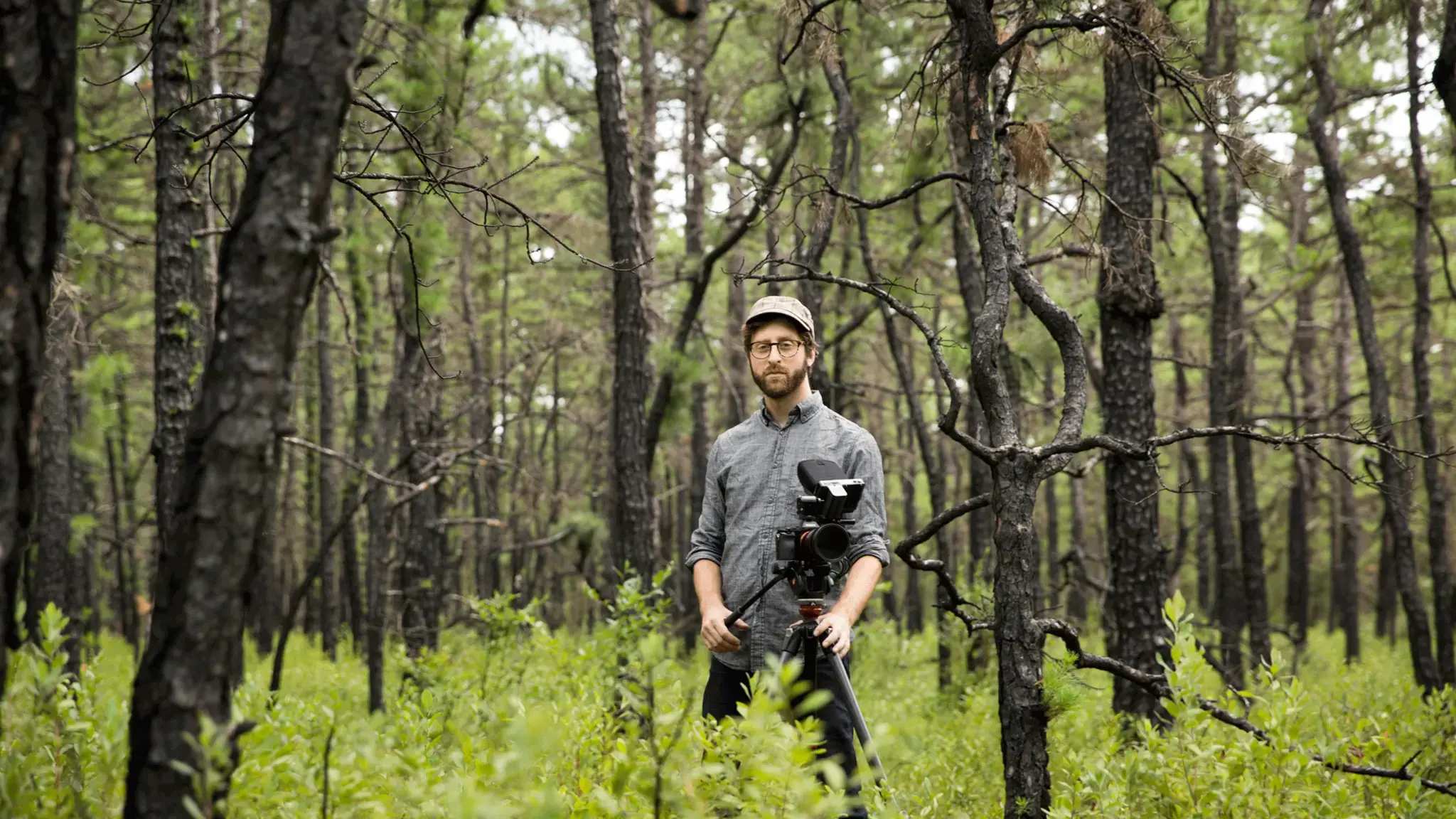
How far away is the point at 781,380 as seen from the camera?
11.5ft

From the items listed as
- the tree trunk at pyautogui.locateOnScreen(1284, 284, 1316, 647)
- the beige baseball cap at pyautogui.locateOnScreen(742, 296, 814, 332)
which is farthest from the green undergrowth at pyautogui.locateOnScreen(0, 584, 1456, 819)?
the tree trunk at pyautogui.locateOnScreen(1284, 284, 1316, 647)

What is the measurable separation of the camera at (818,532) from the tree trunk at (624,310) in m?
4.93

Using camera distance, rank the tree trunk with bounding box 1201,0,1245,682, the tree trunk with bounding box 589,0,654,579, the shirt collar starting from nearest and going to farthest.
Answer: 1. the shirt collar
2. the tree trunk with bounding box 589,0,654,579
3. the tree trunk with bounding box 1201,0,1245,682

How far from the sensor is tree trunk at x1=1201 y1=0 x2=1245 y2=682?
1006 centimetres

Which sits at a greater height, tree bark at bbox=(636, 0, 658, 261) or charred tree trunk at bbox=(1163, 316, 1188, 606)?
tree bark at bbox=(636, 0, 658, 261)

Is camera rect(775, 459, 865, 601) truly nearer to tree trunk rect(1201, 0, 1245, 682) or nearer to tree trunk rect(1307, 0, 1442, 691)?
tree trunk rect(1307, 0, 1442, 691)

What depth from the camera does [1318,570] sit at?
32.3 m

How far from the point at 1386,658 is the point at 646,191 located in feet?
46.7

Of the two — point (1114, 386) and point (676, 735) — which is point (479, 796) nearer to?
point (676, 735)

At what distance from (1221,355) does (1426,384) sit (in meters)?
2.18

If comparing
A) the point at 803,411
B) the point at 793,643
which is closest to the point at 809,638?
the point at 793,643

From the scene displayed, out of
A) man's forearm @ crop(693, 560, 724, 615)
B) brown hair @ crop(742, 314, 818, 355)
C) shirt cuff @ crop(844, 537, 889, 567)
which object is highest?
brown hair @ crop(742, 314, 818, 355)

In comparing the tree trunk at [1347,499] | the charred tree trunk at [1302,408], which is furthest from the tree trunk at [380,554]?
the charred tree trunk at [1302,408]

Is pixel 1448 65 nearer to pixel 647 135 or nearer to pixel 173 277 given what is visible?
pixel 173 277
